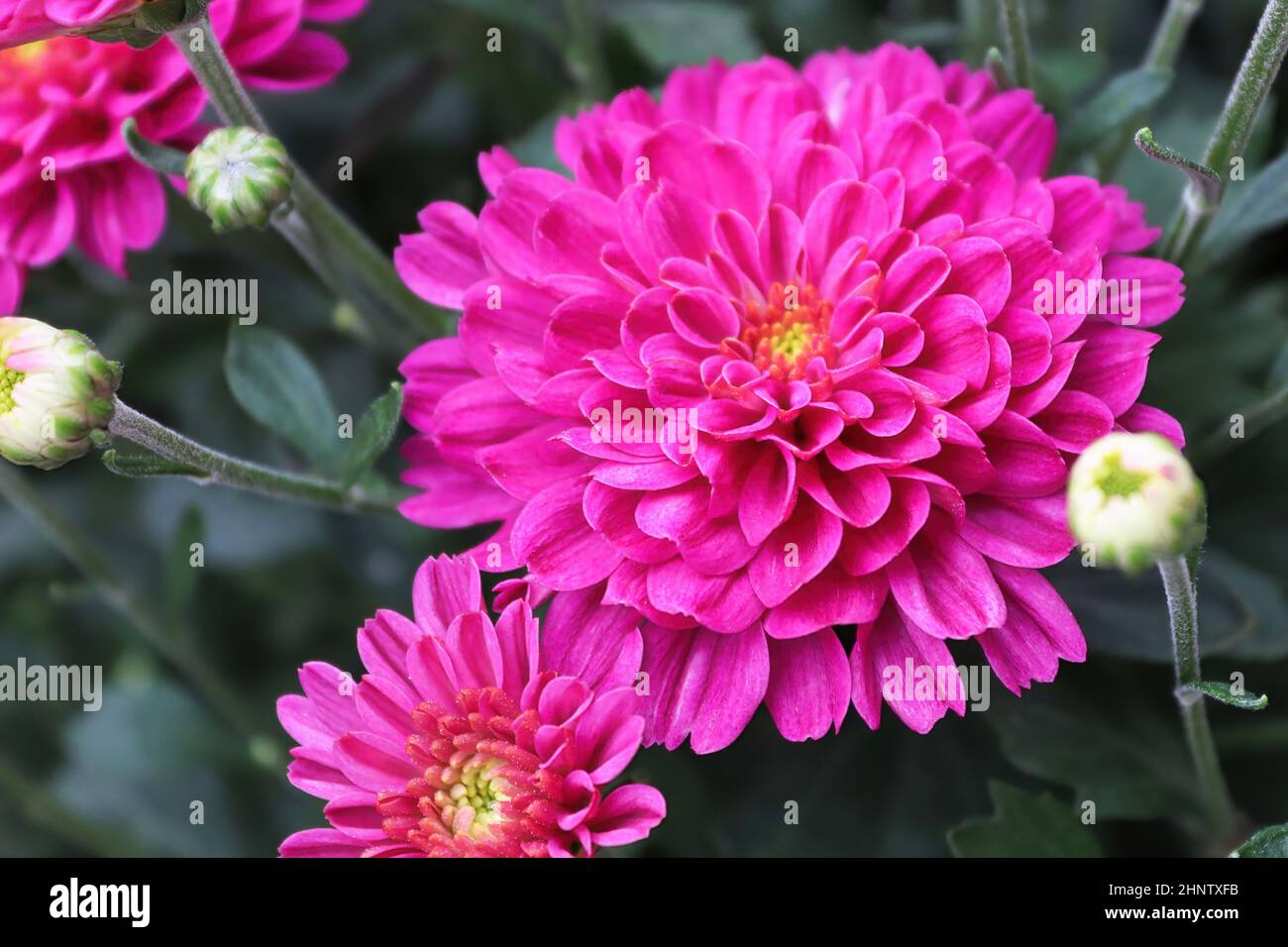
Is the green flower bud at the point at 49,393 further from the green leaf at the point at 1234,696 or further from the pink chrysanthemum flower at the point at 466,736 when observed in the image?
the green leaf at the point at 1234,696

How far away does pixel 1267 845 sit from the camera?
58 cm

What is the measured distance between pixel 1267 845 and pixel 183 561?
650 mm

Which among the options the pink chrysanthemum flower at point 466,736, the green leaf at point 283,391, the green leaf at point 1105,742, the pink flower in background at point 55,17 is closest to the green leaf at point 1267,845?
the green leaf at point 1105,742

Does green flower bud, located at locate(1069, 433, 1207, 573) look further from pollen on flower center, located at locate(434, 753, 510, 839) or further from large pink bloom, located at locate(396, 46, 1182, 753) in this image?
pollen on flower center, located at locate(434, 753, 510, 839)

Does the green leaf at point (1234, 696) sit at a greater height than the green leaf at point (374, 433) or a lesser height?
lesser

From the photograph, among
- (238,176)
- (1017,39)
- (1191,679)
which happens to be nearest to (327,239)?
(238,176)

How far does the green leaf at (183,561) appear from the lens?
85cm

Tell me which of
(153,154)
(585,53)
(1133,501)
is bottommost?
(1133,501)

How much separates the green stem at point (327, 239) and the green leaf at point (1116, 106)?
37cm

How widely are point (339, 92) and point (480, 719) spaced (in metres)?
0.64

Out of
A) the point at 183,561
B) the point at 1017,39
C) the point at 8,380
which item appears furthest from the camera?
the point at 183,561

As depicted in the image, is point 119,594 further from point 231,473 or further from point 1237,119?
point 1237,119

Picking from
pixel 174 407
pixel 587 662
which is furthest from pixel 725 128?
pixel 174 407
